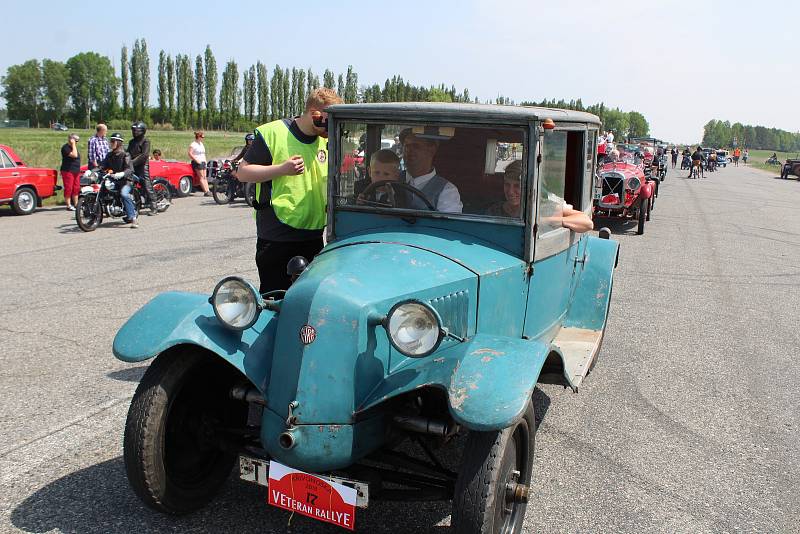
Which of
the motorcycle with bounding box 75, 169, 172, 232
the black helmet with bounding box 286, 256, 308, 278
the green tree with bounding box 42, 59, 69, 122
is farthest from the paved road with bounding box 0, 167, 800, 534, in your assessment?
the green tree with bounding box 42, 59, 69, 122

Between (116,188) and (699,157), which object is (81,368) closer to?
(116,188)

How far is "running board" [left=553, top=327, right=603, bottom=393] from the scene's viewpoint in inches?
156

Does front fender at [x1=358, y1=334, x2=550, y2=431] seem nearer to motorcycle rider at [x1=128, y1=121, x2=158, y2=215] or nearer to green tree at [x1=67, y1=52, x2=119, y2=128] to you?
motorcycle rider at [x1=128, y1=121, x2=158, y2=215]

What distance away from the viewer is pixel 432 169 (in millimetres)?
3779

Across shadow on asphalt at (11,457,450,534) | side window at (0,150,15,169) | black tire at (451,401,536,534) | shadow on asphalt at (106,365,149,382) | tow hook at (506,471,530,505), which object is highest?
side window at (0,150,15,169)

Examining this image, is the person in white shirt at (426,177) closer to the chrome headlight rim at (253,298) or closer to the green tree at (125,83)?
the chrome headlight rim at (253,298)

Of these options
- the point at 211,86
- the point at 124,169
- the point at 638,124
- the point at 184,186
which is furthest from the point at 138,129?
the point at 638,124

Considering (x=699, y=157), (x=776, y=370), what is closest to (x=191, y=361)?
(x=776, y=370)

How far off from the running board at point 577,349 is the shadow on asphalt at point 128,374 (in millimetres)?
2967

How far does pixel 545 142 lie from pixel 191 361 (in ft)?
6.87

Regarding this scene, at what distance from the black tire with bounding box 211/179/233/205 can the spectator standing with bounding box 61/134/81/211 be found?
3.21m

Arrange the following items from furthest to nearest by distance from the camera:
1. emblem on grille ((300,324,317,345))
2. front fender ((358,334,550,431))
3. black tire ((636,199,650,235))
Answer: black tire ((636,199,650,235))
emblem on grille ((300,324,317,345))
front fender ((358,334,550,431))

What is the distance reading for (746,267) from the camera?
1087cm

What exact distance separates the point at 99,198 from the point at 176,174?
6138 mm
